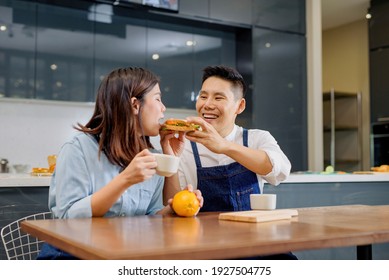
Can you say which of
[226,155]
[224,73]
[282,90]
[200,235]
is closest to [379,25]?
[282,90]

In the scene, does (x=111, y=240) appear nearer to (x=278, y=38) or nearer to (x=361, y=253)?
(x=361, y=253)

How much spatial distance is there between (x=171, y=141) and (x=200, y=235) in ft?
2.84

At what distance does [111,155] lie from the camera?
1.76 metres

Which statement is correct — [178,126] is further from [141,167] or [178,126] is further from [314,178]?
[314,178]

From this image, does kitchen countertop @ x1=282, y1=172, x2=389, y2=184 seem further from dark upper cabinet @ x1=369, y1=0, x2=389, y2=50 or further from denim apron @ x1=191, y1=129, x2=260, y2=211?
dark upper cabinet @ x1=369, y1=0, x2=389, y2=50

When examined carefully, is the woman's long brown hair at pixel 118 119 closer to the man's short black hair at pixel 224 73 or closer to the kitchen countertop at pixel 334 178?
the man's short black hair at pixel 224 73

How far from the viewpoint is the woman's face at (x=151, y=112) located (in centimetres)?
187

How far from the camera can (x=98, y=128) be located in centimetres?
179

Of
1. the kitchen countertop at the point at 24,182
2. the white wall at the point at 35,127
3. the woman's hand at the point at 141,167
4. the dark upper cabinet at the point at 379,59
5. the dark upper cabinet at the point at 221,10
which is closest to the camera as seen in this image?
the woman's hand at the point at 141,167

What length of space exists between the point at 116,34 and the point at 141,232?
156 inches

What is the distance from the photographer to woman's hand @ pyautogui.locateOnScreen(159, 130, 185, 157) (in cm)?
198

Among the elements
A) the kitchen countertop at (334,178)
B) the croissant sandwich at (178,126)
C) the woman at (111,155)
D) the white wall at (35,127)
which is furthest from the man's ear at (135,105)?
the white wall at (35,127)

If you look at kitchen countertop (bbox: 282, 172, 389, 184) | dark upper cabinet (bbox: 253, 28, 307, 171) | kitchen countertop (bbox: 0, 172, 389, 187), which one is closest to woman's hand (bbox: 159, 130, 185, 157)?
kitchen countertop (bbox: 0, 172, 389, 187)

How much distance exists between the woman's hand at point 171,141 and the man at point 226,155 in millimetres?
64
